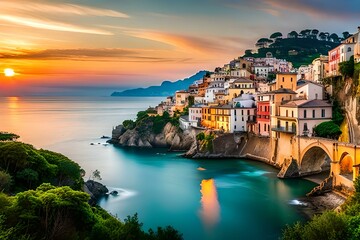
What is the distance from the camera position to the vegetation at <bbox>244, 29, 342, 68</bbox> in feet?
321

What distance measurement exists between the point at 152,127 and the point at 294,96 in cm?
2733

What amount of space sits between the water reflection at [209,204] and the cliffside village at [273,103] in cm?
1026

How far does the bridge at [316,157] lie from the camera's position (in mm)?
27812

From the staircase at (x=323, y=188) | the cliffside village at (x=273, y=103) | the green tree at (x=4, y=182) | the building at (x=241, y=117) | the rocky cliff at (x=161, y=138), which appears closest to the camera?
the green tree at (x=4, y=182)

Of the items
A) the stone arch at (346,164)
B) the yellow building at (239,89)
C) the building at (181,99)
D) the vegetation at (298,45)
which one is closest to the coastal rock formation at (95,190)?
the stone arch at (346,164)

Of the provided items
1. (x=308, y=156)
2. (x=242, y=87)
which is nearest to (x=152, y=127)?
(x=242, y=87)

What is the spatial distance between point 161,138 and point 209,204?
108 ft

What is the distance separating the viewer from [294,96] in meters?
41.2

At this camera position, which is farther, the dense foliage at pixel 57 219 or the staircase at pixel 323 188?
the staircase at pixel 323 188

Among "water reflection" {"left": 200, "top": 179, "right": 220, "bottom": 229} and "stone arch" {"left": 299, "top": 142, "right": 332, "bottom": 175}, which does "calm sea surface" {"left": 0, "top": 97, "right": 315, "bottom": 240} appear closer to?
"water reflection" {"left": 200, "top": 179, "right": 220, "bottom": 229}

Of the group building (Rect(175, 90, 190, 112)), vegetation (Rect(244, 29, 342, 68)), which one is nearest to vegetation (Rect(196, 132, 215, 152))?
building (Rect(175, 90, 190, 112))

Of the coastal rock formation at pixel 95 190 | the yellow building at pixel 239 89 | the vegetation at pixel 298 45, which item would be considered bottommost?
the coastal rock formation at pixel 95 190

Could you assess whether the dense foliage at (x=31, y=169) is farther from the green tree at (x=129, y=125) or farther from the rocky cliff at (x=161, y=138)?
the green tree at (x=129, y=125)

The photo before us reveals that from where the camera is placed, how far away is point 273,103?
137ft
